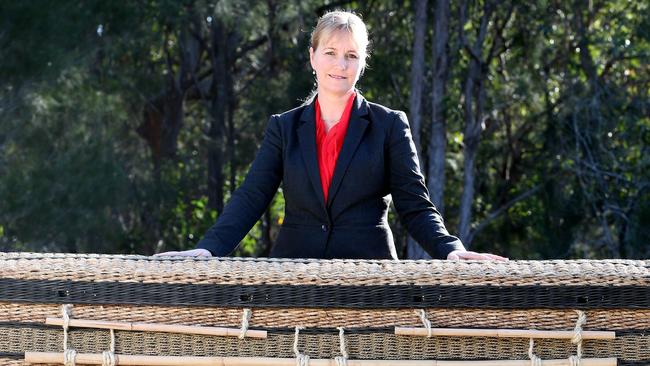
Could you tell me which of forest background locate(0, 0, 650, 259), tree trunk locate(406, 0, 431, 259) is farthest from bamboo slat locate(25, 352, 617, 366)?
tree trunk locate(406, 0, 431, 259)

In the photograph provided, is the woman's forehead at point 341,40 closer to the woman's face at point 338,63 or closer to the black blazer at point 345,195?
the woman's face at point 338,63

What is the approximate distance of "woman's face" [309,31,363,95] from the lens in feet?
13.1

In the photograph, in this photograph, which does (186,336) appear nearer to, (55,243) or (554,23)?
(55,243)

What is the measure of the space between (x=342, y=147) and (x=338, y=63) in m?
0.28

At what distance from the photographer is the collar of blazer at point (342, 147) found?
403 centimetres

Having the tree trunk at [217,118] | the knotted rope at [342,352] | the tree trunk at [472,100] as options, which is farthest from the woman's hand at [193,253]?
the tree trunk at [217,118]

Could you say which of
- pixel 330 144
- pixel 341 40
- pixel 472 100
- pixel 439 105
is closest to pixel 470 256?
pixel 330 144

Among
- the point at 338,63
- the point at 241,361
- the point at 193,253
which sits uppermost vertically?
the point at 338,63

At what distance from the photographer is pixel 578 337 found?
124 inches

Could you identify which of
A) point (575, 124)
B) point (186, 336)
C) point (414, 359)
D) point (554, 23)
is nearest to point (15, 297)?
point (186, 336)

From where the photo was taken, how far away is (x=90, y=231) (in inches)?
565

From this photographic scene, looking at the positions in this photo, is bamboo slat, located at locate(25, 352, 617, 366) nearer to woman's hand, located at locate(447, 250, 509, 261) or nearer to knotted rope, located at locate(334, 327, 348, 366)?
knotted rope, located at locate(334, 327, 348, 366)

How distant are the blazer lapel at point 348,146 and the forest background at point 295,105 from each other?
9991 mm

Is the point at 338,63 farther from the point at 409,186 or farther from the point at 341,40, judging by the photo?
the point at 409,186
